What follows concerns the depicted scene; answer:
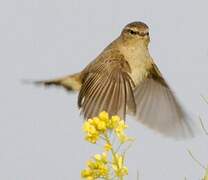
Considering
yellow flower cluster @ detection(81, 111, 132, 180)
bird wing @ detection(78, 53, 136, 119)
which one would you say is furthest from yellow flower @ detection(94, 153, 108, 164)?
bird wing @ detection(78, 53, 136, 119)

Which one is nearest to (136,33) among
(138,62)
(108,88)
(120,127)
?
(138,62)

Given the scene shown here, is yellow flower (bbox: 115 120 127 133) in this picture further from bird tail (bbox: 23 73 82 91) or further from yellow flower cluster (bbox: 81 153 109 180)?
bird tail (bbox: 23 73 82 91)

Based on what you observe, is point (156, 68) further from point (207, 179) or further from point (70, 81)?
point (207, 179)

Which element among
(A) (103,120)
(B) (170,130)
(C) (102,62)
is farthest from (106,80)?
(A) (103,120)

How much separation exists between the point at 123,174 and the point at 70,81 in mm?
3565

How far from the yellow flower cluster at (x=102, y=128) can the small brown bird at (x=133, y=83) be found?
2070 mm

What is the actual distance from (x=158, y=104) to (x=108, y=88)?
1.06 m

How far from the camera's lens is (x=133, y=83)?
258 inches

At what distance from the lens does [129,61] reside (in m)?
6.96

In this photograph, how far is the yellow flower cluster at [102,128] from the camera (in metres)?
3.86

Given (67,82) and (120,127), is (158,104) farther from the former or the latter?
(120,127)

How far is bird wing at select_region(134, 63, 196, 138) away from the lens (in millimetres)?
6969

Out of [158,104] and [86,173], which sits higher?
[86,173]

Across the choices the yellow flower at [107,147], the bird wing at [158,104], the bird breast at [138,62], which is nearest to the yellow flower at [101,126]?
the yellow flower at [107,147]
